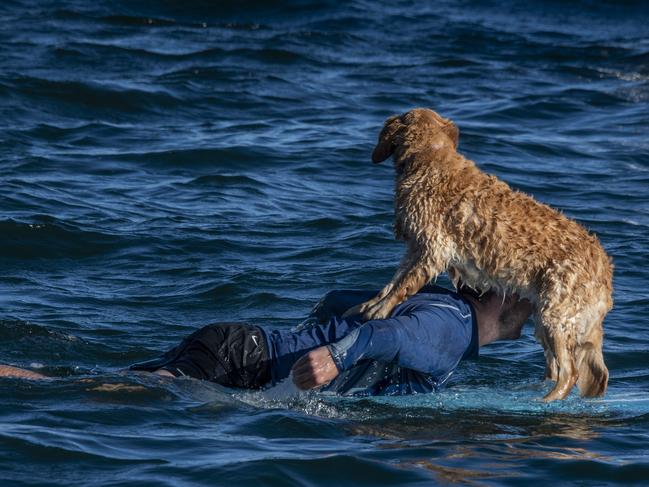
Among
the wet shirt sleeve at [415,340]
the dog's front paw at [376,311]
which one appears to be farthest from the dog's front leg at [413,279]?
the wet shirt sleeve at [415,340]

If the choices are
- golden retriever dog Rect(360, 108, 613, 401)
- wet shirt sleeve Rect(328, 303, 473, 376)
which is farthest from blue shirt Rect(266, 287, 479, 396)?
golden retriever dog Rect(360, 108, 613, 401)

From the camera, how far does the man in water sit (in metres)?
6.54

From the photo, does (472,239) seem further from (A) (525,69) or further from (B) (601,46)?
(B) (601,46)

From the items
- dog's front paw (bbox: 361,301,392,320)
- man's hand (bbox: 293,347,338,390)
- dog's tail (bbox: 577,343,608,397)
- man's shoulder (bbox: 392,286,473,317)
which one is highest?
man's shoulder (bbox: 392,286,473,317)

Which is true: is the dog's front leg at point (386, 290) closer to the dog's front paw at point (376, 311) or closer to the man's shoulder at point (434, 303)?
the dog's front paw at point (376, 311)

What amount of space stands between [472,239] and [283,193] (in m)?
5.58

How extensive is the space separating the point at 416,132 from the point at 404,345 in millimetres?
1514

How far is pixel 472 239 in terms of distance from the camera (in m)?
7.37

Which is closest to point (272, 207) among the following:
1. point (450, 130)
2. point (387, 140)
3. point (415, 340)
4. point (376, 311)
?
point (387, 140)

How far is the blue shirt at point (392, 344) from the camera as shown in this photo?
6500 millimetres

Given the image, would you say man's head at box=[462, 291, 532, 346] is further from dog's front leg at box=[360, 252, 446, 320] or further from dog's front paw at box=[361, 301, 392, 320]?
dog's front paw at box=[361, 301, 392, 320]

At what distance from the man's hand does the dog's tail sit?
1.73 m

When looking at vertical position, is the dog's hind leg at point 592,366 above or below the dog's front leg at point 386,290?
below

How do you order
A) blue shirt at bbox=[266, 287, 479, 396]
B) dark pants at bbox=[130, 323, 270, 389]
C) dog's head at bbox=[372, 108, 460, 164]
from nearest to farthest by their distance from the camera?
blue shirt at bbox=[266, 287, 479, 396]
dark pants at bbox=[130, 323, 270, 389]
dog's head at bbox=[372, 108, 460, 164]
